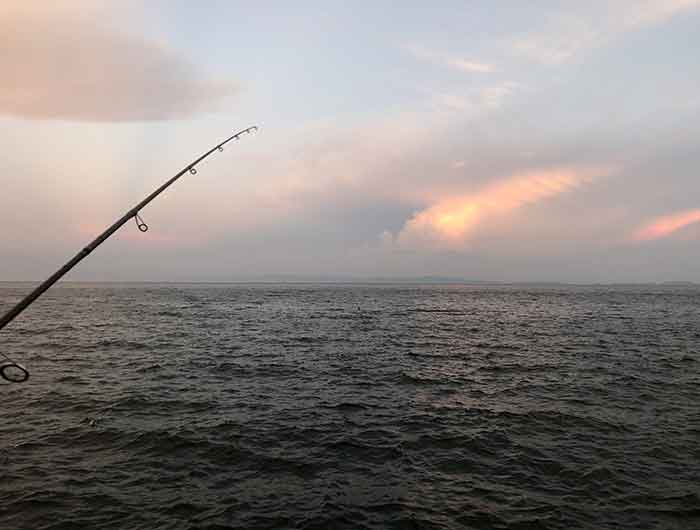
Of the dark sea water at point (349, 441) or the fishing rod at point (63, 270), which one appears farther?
the dark sea water at point (349, 441)

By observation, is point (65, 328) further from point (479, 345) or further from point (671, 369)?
point (671, 369)

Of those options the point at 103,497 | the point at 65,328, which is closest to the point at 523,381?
the point at 103,497

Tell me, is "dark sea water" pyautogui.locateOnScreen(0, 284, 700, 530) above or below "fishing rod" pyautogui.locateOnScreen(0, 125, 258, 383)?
below

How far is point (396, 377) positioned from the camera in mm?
20453

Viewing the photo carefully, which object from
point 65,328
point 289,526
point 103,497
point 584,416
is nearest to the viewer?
point 289,526

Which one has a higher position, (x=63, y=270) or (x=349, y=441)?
(x=63, y=270)

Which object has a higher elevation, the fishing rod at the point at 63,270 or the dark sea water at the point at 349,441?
the fishing rod at the point at 63,270

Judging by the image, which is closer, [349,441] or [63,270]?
[63,270]

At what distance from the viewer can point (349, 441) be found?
40.3 ft

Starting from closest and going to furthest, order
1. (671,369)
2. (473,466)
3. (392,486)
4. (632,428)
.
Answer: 1. (392,486)
2. (473,466)
3. (632,428)
4. (671,369)

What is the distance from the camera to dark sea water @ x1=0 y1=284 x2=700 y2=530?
869 cm

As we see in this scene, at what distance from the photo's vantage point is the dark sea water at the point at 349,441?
8.69m

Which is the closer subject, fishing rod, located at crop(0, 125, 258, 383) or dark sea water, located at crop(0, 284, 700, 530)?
fishing rod, located at crop(0, 125, 258, 383)

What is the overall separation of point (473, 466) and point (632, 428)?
6.43m
